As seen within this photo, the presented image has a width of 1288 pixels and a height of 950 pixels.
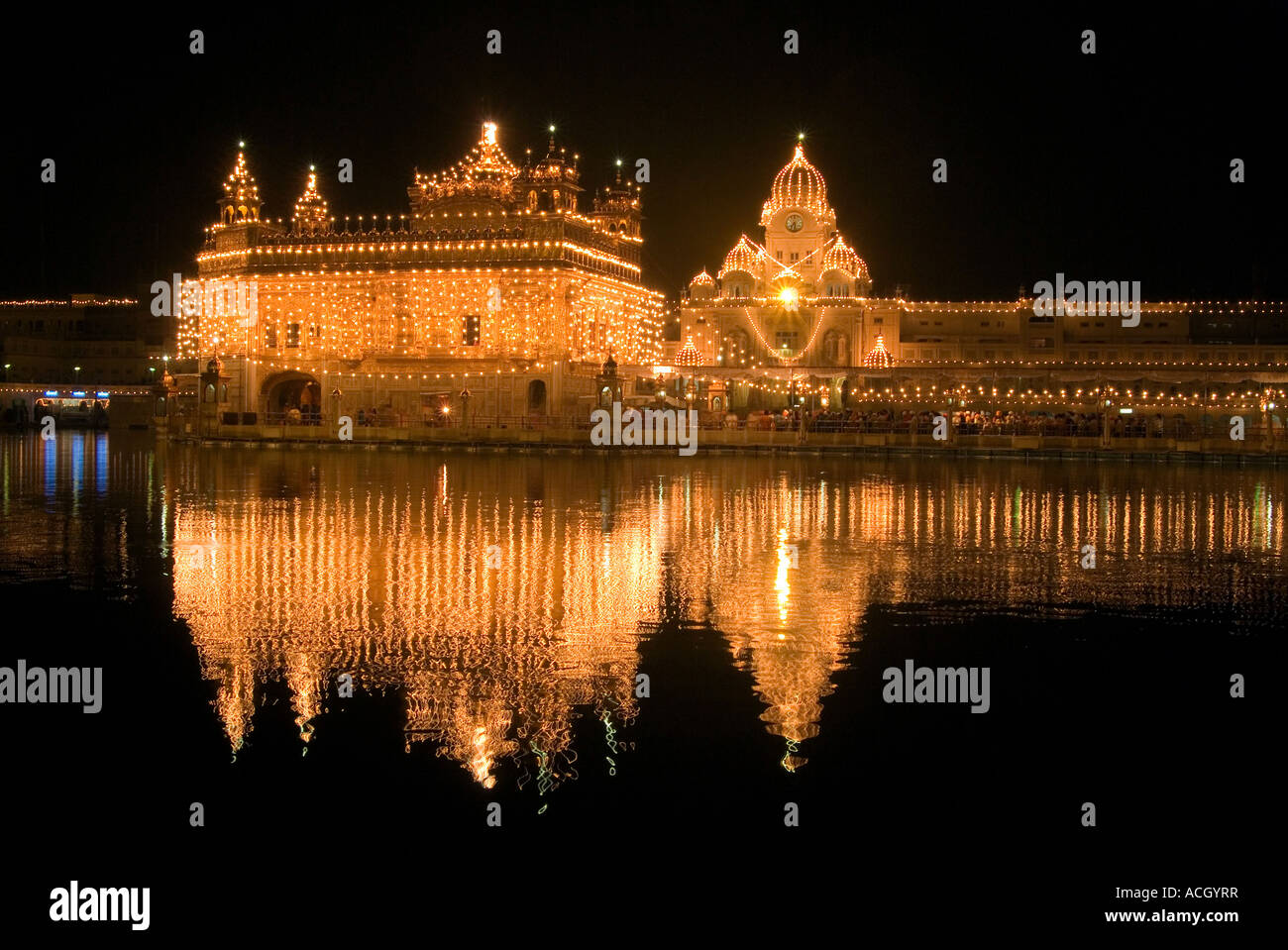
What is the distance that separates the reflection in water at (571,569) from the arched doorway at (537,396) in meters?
23.4

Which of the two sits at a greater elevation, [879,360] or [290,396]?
[879,360]

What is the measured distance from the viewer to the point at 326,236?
2349 inches

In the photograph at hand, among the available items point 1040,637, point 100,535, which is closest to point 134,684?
point 1040,637

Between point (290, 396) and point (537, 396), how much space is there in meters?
13.8

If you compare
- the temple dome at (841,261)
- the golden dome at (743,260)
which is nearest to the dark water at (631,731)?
the temple dome at (841,261)

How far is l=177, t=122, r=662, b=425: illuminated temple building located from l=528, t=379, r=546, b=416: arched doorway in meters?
0.06

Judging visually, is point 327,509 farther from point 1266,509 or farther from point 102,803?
point 1266,509

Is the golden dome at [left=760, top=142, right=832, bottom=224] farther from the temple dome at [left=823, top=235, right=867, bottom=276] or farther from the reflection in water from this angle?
the reflection in water

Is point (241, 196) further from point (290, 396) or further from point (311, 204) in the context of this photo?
point (290, 396)

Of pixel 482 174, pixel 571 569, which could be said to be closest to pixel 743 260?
pixel 482 174

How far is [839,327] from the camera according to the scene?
68875mm

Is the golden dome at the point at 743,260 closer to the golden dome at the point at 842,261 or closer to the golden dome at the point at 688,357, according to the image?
the golden dome at the point at 842,261

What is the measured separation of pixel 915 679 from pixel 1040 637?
2371mm

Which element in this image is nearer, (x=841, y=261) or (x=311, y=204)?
(x=311, y=204)
